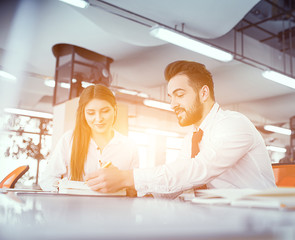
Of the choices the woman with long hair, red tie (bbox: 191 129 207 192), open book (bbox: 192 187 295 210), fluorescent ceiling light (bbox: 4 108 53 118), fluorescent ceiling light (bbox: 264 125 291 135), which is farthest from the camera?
fluorescent ceiling light (bbox: 264 125 291 135)

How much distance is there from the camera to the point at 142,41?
579 centimetres

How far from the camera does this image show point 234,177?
150cm

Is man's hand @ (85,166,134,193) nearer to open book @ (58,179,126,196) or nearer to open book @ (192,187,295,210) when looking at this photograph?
open book @ (58,179,126,196)

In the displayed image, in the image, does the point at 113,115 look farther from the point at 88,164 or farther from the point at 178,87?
the point at 178,87

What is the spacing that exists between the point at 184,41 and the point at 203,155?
11.6 ft

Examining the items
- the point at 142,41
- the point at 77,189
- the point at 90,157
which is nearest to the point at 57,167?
the point at 90,157

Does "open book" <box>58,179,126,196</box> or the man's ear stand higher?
the man's ear

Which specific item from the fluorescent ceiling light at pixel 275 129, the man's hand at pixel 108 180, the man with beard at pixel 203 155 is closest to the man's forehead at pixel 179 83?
the man with beard at pixel 203 155

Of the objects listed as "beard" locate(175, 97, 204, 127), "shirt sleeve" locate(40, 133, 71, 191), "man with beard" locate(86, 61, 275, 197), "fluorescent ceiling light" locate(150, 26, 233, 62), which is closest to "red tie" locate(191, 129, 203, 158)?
"man with beard" locate(86, 61, 275, 197)

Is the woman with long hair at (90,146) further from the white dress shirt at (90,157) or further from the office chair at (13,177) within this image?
the office chair at (13,177)

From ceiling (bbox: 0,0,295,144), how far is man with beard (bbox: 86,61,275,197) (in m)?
3.01

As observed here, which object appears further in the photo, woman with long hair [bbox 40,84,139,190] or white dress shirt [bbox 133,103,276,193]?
woman with long hair [bbox 40,84,139,190]

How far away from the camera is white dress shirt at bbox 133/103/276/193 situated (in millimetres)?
1266

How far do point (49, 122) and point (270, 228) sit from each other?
12.5m
